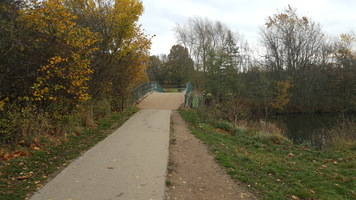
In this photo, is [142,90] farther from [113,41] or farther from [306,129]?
[306,129]

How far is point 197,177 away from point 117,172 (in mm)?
1687

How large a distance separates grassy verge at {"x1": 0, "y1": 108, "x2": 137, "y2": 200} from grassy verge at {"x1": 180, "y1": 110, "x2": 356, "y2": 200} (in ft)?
12.5

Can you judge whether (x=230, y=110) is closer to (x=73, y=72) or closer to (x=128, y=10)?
(x=128, y=10)

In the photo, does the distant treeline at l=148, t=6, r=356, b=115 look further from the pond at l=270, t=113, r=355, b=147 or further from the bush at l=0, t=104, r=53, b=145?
the bush at l=0, t=104, r=53, b=145

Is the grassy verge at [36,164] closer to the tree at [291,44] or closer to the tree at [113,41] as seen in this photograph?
the tree at [113,41]

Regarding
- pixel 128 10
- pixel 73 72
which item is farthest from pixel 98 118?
pixel 128 10

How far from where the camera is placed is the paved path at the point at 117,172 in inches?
171

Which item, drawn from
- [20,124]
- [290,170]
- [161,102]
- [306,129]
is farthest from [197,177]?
[306,129]

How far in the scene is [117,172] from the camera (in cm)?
545

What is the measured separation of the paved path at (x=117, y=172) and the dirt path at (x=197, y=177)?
0.83ft

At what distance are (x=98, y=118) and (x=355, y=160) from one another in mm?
10138

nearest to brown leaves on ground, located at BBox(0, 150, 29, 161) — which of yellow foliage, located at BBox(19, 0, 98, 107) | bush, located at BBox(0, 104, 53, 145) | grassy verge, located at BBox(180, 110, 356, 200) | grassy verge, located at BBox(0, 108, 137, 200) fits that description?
grassy verge, located at BBox(0, 108, 137, 200)

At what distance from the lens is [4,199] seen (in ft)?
13.0

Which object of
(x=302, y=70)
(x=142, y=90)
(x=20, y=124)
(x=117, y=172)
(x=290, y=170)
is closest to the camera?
(x=117, y=172)
